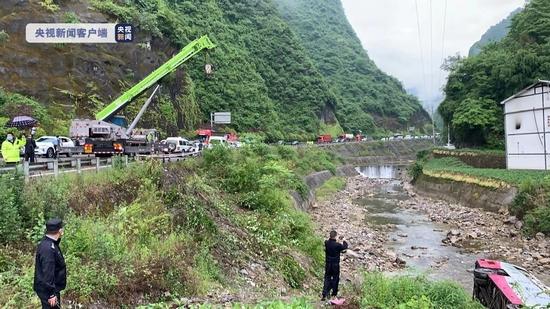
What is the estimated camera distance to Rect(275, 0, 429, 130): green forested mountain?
126 m

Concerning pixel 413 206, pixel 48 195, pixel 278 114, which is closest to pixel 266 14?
pixel 278 114

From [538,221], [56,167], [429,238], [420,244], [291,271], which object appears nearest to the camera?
[56,167]

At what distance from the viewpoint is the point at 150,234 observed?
37.9ft

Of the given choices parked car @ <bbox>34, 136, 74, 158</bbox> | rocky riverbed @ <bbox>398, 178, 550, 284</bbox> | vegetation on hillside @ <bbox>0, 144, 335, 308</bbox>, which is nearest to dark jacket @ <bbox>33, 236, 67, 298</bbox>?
vegetation on hillside @ <bbox>0, 144, 335, 308</bbox>

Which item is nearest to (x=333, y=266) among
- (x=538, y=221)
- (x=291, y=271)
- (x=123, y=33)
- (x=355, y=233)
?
(x=291, y=271)

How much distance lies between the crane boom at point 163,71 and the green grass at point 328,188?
1991 centimetres

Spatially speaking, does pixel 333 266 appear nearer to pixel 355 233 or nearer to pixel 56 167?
pixel 56 167

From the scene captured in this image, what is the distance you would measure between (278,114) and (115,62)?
47.1 metres

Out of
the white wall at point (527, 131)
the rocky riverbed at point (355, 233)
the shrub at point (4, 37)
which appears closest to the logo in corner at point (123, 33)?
the shrub at point (4, 37)

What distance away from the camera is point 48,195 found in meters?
10.4

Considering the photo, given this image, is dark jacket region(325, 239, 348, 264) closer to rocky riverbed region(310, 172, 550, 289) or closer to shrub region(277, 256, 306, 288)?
shrub region(277, 256, 306, 288)

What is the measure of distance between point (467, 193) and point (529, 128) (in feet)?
22.4

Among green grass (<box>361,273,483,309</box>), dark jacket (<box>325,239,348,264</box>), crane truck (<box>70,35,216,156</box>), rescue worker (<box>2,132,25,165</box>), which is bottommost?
green grass (<box>361,273,483,309</box>)

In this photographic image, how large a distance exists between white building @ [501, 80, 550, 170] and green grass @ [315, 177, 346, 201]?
651 inches
